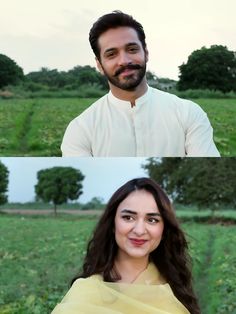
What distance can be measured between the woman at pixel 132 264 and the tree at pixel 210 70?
1120mm

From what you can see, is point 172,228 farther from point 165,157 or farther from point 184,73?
point 184,73

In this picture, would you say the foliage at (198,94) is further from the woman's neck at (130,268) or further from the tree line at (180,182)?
the woman's neck at (130,268)

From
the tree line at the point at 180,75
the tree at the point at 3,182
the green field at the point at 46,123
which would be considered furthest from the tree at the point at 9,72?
the tree at the point at 3,182

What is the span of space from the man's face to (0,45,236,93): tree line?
531 millimetres

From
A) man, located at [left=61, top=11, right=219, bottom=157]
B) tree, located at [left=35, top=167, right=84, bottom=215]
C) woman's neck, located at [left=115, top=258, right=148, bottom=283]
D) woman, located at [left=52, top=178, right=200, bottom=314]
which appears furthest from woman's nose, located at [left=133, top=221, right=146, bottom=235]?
tree, located at [left=35, top=167, right=84, bottom=215]

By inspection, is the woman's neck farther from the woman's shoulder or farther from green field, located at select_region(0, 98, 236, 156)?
green field, located at select_region(0, 98, 236, 156)

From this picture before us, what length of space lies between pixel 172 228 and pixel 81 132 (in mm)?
663

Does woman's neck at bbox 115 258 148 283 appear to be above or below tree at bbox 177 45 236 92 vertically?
below

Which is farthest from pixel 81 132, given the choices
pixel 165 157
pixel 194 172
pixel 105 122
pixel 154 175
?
pixel 194 172

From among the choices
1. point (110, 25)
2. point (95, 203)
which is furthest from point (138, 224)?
point (95, 203)

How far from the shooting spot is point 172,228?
240cm

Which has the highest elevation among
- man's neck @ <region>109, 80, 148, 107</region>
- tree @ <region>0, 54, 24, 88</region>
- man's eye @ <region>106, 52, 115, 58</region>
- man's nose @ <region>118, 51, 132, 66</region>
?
tree @ <region>0, 54, 24, 88</region>

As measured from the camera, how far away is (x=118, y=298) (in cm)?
235

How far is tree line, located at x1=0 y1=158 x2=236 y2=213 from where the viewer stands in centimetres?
335
